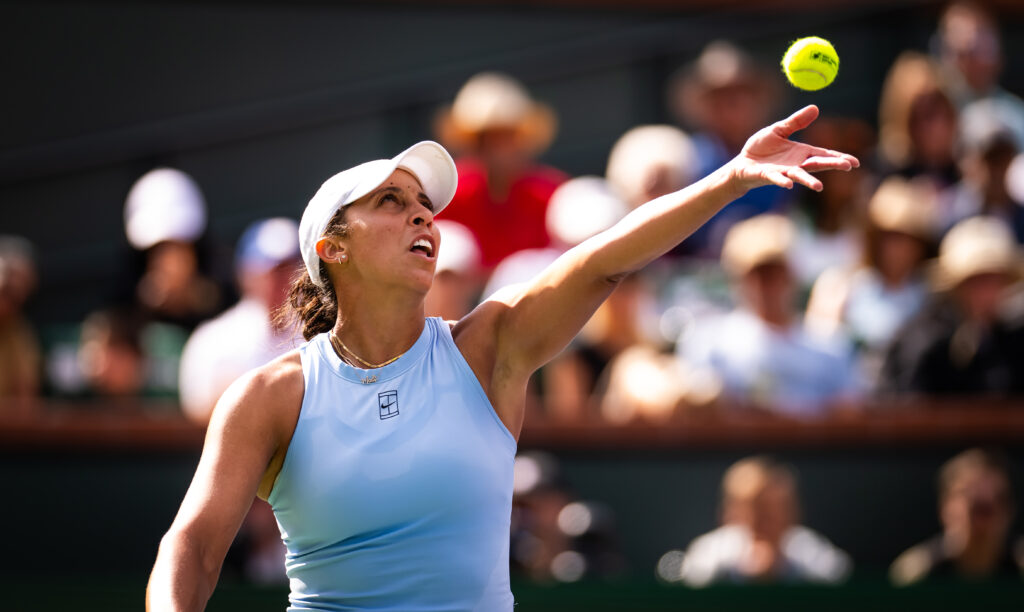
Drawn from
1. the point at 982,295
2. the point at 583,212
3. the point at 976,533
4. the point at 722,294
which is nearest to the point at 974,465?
the point at 976,533

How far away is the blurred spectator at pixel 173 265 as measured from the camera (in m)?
6.73

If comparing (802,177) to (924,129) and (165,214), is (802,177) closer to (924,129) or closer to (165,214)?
(924,129)

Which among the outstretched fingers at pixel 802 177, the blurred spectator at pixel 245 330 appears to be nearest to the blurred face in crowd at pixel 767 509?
the blurred spectator at pixel 245 330

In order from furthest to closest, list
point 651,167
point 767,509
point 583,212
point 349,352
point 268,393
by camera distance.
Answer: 1. point 651,167
2. point 583,212
3. point 767,509
4. point 349,352
5. point 268,393

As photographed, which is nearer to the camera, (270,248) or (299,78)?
(270,248)

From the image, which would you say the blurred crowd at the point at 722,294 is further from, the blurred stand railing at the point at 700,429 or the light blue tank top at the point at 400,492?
the light blue tank top at the point at 400,492

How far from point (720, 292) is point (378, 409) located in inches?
147

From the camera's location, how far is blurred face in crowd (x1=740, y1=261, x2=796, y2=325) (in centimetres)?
589

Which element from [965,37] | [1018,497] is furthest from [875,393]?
[965,37]

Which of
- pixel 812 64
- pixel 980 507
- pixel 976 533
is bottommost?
pixel 976 533

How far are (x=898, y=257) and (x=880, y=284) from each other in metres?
0.15

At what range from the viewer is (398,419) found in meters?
2.98

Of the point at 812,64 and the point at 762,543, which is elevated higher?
the point at 812,64

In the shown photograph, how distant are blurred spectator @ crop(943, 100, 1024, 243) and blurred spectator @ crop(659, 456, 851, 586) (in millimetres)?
1979
